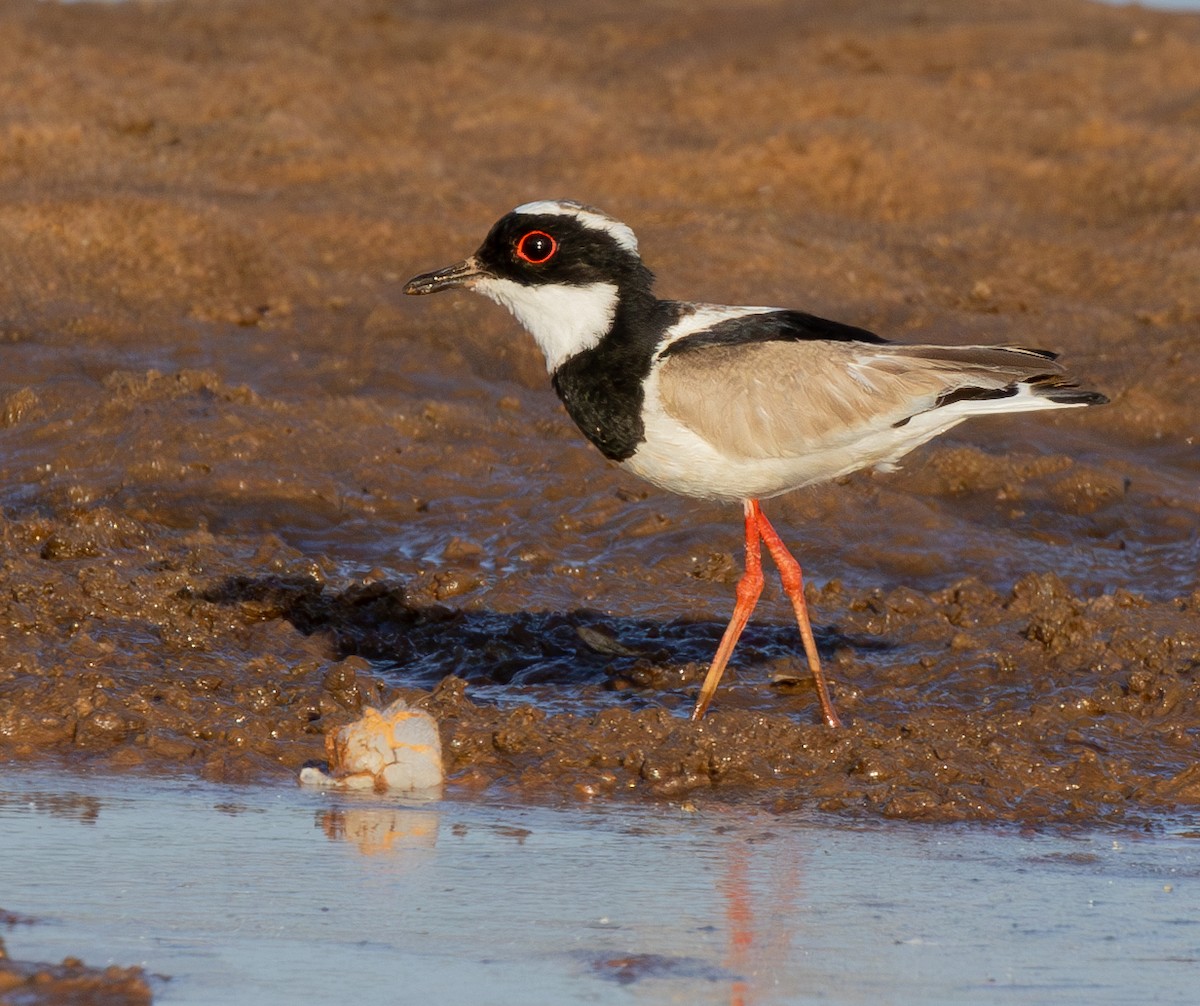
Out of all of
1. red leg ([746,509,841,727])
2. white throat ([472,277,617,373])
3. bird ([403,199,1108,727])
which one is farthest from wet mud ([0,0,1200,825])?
white throat ([472,277,617,373])

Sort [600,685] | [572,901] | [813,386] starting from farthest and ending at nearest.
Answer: [600,685]
[813,386]
[572,901]

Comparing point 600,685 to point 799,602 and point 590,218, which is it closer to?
point 799,602

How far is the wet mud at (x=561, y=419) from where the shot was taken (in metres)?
6.83

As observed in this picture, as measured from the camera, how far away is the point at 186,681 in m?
7.17

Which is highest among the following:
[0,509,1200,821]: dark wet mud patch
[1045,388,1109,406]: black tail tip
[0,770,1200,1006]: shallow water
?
[1045,388,1109,406]: black tail tip

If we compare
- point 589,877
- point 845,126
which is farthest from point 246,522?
point 845,126

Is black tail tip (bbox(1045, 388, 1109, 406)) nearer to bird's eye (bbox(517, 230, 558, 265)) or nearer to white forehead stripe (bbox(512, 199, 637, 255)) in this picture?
white forehead stripe (bbox(512, 199, 637, 255))

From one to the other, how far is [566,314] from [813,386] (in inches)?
39.0

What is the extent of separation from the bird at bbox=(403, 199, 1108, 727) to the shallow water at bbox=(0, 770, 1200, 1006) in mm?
1293

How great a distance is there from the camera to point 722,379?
6844mm

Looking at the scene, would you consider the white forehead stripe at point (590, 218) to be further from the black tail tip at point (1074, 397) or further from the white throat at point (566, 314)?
the black tail tip at point (1074, 397)

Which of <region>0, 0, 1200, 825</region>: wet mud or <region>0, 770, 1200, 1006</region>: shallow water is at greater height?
<region>0, 0, 1200, 825</region>: wet mud

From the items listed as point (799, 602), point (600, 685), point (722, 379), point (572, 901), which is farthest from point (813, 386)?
point (572, 901)

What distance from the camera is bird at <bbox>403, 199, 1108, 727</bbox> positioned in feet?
22.4
